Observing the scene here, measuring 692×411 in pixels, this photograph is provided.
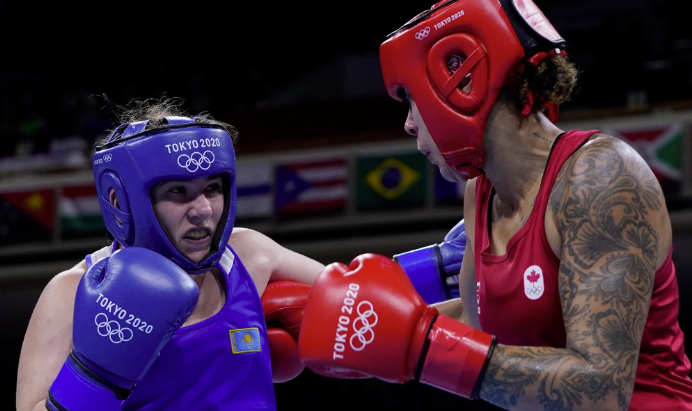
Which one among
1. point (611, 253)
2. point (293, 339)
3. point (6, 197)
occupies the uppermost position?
point (611, 253)

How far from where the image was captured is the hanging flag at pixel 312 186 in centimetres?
605

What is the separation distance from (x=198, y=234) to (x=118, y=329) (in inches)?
14.0

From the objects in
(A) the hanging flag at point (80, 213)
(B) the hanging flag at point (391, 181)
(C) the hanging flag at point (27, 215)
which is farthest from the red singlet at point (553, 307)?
(C) the hanging flag at point (27, 215)

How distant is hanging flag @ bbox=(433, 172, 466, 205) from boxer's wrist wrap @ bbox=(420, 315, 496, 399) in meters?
4.26

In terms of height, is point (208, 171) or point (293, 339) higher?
point (208, 171)

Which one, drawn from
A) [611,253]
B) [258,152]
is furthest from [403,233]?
[611,253]

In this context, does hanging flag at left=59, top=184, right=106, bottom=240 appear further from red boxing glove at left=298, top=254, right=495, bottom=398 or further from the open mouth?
red boxing glove at left=298, top=254, right=495, bottom=398

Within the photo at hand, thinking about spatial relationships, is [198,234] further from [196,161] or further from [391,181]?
[391,181]

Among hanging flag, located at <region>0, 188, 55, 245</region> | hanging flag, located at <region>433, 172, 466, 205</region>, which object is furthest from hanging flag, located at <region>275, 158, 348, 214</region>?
hanging flag, located at <region>0, 188, 55, 245</region>

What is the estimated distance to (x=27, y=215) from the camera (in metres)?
6.57

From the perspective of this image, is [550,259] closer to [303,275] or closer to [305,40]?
[303,275]

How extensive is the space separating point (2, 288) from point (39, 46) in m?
4.97

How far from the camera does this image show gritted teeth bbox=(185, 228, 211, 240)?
1.95 m

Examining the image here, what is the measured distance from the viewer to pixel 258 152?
6230 mm
